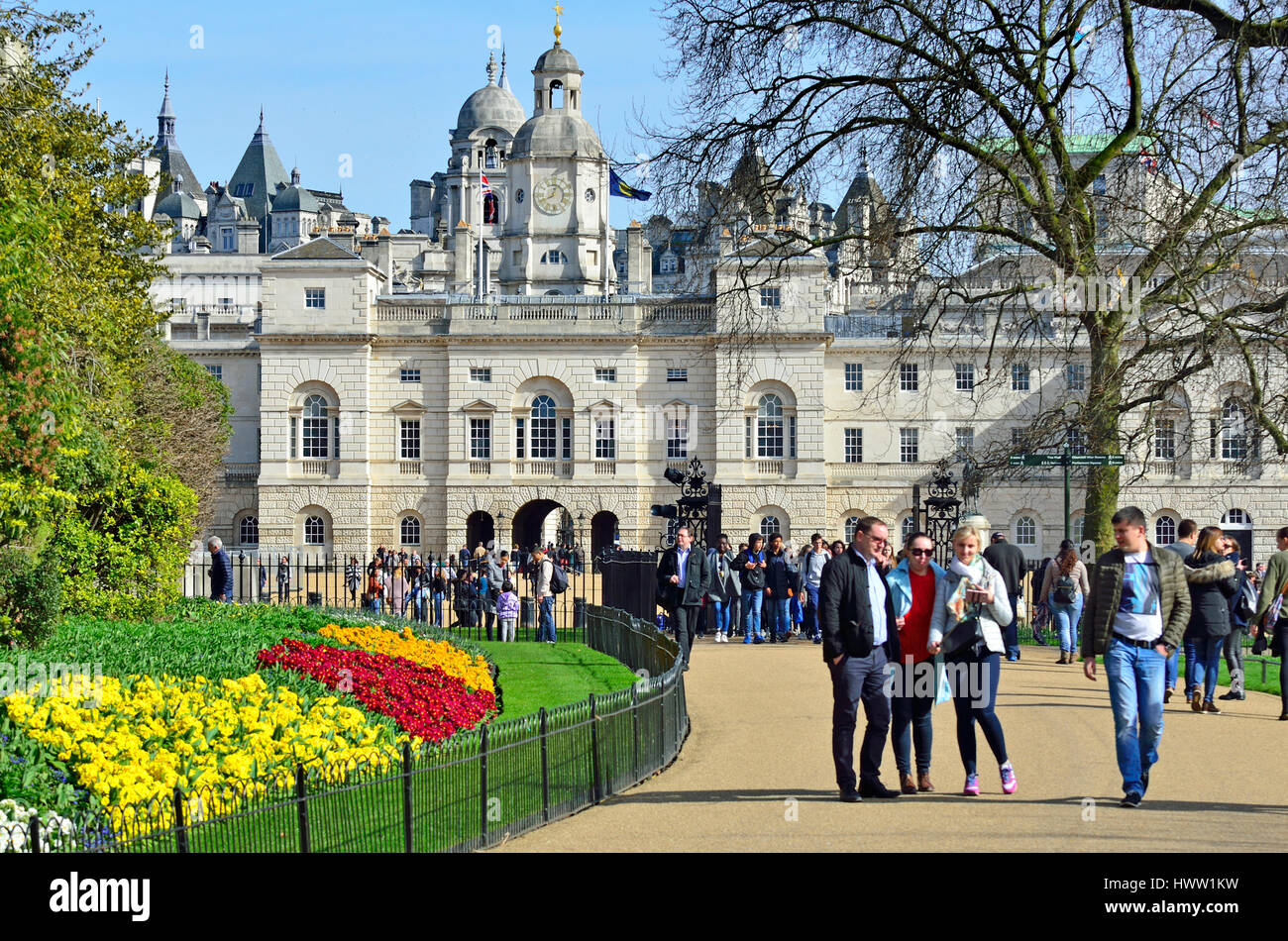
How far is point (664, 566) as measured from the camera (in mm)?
18609

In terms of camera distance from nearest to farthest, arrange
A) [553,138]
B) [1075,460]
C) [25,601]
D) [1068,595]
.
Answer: [25,601]
[1068,595]
[1075,460]
[553,138]

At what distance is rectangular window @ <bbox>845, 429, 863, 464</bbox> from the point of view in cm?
5616

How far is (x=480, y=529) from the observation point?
5700cm

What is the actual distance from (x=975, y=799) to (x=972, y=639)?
3.49ft

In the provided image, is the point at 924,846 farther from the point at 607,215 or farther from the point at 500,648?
the point at 607,215

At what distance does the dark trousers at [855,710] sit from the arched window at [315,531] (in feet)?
154

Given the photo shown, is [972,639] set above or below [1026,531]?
above

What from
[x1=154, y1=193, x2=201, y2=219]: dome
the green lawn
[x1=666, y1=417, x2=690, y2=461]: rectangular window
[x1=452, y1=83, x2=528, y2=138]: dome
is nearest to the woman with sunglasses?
the green lawn

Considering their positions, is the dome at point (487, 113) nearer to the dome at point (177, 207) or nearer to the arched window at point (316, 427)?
the dome at point (177, 207)

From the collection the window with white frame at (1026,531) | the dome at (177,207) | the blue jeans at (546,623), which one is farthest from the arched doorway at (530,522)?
the dome at (177,207)

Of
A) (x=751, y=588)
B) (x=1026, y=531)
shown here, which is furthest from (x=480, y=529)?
(x=751, y=588)

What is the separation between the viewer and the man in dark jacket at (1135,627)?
9891 mm

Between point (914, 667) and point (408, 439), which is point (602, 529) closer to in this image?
point (408, 439)
